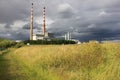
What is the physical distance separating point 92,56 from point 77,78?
5394 millimetres

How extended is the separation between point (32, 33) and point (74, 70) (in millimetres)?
103005

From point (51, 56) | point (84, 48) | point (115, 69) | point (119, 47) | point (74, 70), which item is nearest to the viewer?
point (115, 69)

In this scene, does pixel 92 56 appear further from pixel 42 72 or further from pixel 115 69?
pixel 115 69

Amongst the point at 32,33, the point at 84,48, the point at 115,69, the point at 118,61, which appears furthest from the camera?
the point at 32,33

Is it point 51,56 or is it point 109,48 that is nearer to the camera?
point 109,48

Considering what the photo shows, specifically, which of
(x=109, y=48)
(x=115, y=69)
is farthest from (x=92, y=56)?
(x=115, y=69)

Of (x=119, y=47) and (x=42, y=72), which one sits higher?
(x=119, y=47)

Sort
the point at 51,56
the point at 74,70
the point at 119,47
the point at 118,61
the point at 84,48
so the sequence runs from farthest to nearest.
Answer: the point at 51,56 < the point at 84,48 < the point at 119,47 < the point at 74,70 < the point at 118,61

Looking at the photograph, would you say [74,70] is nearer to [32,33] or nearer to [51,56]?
[51,56]

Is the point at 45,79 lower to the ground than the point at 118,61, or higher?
lower

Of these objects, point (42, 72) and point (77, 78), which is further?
point (42, 72)

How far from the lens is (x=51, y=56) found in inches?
896

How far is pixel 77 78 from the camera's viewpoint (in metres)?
14.7

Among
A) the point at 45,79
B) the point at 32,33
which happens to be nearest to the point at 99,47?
the point at 45,79
